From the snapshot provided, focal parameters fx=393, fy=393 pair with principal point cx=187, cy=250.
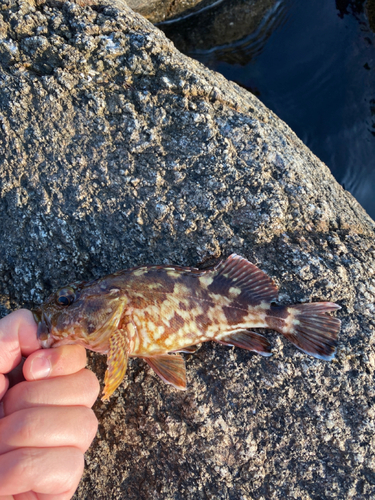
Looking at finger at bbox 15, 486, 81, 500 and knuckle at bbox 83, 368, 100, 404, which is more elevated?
knuckle at bbox 83, 368, 100, 404

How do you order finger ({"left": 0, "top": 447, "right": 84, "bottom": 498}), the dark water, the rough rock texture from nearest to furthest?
finger ({"left": 0, "top": 447, "right": 84, "bottom": 498}), the rough rock texture, the dark water

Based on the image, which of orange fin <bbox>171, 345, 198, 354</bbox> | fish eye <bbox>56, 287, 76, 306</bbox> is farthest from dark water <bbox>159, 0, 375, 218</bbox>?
fish eye <bbox>56, 287, 76, 306</bbox>

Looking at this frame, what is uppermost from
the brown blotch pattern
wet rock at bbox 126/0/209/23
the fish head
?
wet rock at bbox 126/0/209/23

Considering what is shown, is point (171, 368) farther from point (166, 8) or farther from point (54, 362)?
point (166, 8)

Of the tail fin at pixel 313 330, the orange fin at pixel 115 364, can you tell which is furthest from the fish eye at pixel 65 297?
the tail fin at pixel 313 330

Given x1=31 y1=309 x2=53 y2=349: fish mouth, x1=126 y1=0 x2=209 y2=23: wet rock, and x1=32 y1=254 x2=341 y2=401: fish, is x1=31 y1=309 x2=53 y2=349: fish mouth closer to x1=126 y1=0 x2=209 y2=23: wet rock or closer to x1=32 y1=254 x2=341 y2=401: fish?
x1=32 y1=254 x2=341 y2=401: fish

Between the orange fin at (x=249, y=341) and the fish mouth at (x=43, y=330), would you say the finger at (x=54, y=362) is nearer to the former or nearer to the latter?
the fish mouth at (x=43, y=330)

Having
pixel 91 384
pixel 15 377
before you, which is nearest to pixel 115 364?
pixel 91 384
